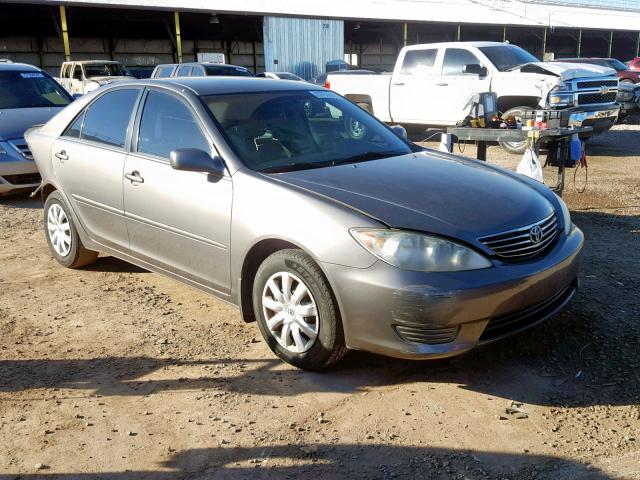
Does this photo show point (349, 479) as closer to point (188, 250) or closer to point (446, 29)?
point (188, 250)

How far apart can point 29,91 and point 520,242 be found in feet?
28.0

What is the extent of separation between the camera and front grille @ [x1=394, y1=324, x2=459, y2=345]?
3.36 metres

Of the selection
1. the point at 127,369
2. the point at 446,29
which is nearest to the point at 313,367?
the point at 127,369

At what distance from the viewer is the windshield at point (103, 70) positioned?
2294cm

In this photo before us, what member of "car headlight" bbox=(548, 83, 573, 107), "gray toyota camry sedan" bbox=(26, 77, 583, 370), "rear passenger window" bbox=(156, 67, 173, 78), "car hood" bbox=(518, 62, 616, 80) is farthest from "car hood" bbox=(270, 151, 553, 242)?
"rear passenger window" bbox=(156, 67, 173, 78)

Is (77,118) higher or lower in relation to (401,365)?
higher

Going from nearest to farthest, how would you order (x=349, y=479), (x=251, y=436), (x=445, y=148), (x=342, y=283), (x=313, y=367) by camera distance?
(x=349, y=479) → (x=251, y=436) → (x=342, y=283) → (x=313, y=367) → (x=445, y=148)

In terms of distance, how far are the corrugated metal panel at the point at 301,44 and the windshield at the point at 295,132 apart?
81.1ft

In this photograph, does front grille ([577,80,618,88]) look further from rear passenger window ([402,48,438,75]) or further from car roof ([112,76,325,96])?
car roof ([112,76,325,96])

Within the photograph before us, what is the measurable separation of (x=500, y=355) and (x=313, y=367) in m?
1.13

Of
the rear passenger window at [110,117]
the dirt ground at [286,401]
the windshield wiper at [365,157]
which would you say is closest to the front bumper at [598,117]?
the dirt ground at [286,401]

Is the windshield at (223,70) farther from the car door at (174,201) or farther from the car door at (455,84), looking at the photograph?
the car door at (174,201)

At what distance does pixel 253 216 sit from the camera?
384 centimetres

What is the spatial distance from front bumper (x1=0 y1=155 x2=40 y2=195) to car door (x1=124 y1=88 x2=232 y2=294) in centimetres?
454
